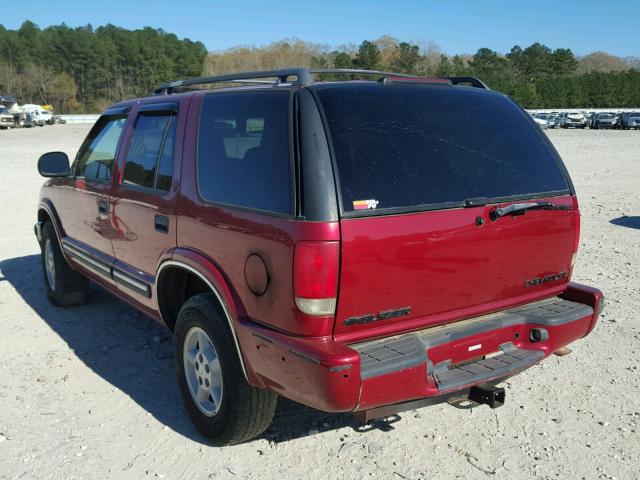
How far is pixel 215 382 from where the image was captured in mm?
3490

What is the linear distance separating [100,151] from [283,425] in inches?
104

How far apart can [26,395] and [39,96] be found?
117844 millimetres

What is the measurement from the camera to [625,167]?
19266 mm

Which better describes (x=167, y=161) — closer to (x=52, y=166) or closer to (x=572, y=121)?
(x=52, y=166)

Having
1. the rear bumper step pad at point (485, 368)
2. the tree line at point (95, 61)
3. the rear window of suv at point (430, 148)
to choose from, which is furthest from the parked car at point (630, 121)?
the tree line at point (95, 61)

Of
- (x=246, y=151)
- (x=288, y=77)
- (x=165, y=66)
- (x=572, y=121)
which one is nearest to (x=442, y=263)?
(x=246, y=151)

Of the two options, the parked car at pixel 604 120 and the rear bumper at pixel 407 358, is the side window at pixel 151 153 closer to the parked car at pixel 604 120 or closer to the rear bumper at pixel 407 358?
the rear bumper at pixel 407 358

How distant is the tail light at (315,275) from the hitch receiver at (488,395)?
3.35 feet

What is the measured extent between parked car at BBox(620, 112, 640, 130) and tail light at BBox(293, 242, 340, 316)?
5294 centimetres

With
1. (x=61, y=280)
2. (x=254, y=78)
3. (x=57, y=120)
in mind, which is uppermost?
(x=254, y=78)

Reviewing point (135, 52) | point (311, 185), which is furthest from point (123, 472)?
point (135, 52)

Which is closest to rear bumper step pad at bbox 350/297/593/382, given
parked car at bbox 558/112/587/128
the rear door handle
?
the rear door handle

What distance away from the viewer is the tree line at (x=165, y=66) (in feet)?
309

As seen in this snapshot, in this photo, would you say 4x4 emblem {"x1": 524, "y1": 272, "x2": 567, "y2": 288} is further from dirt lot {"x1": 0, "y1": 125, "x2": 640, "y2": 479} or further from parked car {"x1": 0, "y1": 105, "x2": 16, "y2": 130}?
parked car {"x1": 0, "y1": 105, "x2": 16, "y2": 130}
